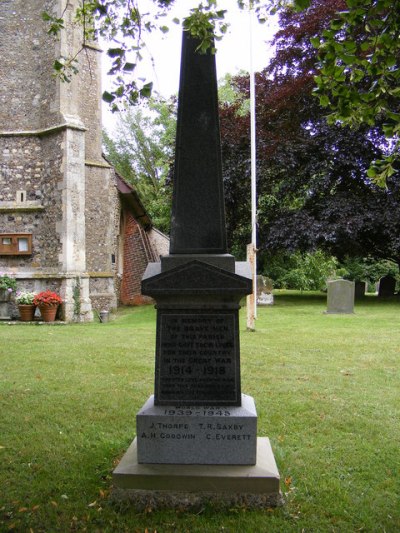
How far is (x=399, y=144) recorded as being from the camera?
13.6ft

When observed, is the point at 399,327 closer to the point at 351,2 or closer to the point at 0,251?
the point at 351,2

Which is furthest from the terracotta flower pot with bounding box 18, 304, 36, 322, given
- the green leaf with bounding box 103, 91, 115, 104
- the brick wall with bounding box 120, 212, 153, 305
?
the green leaf with bounding box 103, 91, 115, 104

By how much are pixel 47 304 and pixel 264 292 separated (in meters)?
8.27

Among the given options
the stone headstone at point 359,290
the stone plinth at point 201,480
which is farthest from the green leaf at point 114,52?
the stone headstone at point 359,290

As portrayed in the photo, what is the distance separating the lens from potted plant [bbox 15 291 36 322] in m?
13.4

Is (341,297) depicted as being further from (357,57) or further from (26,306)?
(357,57)

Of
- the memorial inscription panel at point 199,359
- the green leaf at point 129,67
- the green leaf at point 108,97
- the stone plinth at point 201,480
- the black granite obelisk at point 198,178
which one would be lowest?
the stone plinth at point 201,480

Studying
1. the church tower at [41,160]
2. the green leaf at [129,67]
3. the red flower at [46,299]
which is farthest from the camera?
the church tower at [41,160]

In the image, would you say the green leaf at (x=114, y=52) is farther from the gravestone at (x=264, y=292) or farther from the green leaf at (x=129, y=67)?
the gravestone at (x=264, y=292)

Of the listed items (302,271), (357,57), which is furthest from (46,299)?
(302,271)

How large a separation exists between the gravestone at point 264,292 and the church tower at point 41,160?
265 inches

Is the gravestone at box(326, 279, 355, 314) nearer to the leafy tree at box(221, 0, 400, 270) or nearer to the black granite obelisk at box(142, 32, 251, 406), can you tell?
the leafy tree at box(221, 0, 400, 270)

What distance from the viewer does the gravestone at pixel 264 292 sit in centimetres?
1797

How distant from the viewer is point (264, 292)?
18.1m
